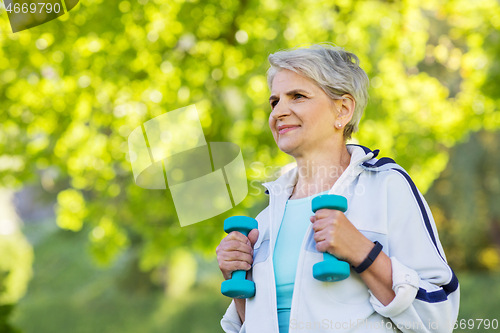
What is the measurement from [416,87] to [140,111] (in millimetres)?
4230

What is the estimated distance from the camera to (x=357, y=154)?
1.71m

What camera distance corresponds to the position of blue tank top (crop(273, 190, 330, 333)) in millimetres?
1563

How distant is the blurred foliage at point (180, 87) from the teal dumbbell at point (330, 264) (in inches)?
178

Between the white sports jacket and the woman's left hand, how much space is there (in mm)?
103

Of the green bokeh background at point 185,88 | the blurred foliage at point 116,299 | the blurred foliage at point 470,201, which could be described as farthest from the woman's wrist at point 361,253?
the blurred foliage at point 470,201

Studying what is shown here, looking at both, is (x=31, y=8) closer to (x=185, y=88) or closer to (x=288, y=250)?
(x=185, y=88)

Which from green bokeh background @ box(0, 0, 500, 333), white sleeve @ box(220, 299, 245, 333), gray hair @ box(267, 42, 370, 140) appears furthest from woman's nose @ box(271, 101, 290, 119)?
green bokeh background @ box(0, 0, 500, 333)

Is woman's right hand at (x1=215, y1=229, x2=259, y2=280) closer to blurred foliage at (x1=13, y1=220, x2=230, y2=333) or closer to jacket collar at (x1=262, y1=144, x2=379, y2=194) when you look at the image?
jacket collar at (x1=262, y1=144, x2=379, y2=194)

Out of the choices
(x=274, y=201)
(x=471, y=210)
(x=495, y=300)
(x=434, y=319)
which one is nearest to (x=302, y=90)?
(x=274, y=201)

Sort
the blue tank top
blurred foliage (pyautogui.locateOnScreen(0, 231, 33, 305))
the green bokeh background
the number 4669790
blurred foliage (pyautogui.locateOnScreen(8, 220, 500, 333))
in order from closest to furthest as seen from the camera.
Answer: the blue tank top < the number 4669790 < the green bokeh background < blurred foliage (pyautogui.locateOnScreen(8, 220, 500, 333)) < blurred foliage (pyautogui.locateOnScreen(0, 231, 33, 305))

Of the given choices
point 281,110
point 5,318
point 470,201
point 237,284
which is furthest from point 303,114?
point 470,201

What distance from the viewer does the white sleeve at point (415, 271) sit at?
1.37 m

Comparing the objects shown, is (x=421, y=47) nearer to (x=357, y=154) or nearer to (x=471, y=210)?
(x=357, y=154)

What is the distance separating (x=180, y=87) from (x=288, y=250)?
202 inches
